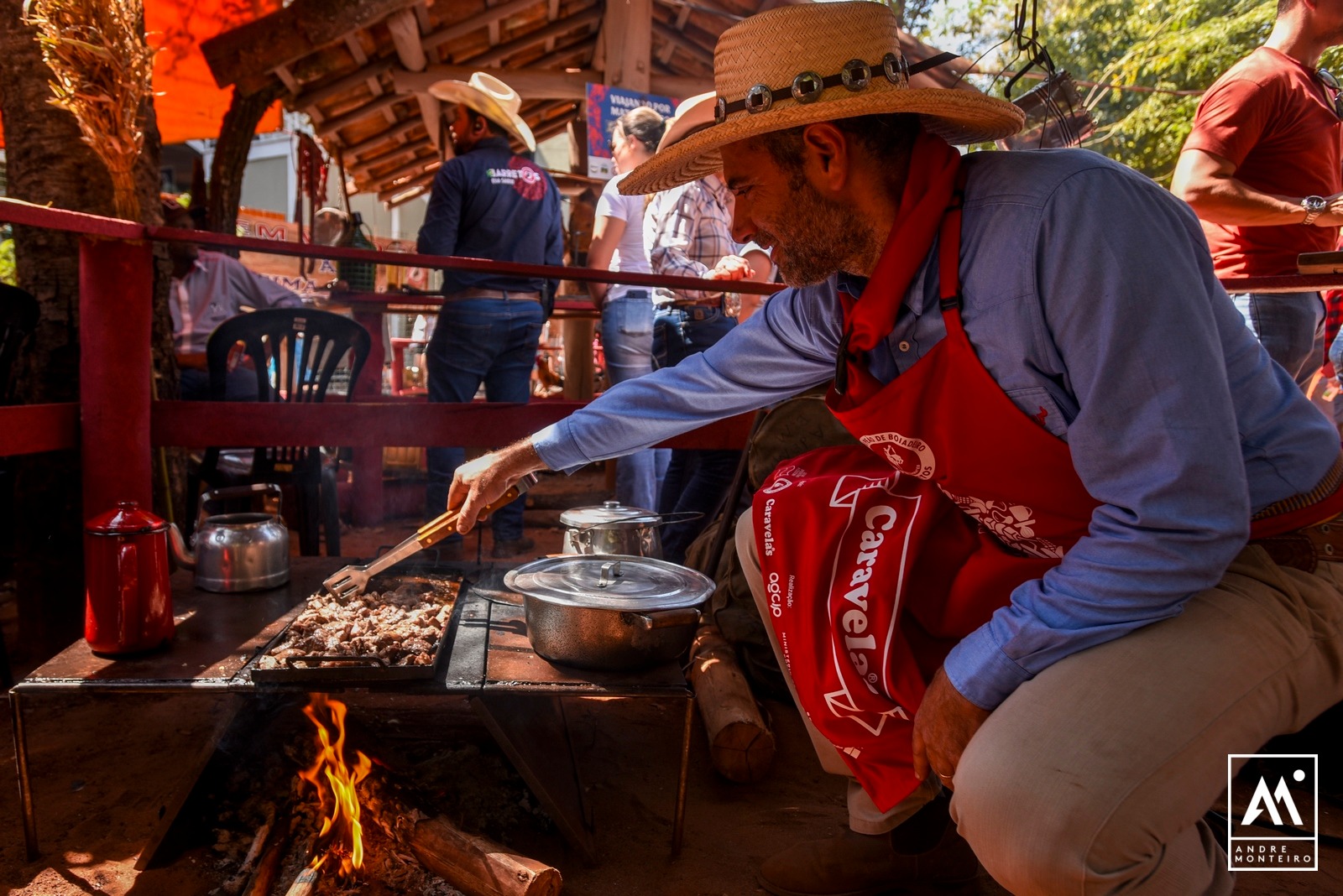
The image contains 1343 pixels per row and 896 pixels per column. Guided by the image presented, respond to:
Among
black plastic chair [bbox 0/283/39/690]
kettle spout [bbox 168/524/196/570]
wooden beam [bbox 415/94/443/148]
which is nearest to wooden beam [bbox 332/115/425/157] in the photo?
wooden beam [bbox 415/94/443/148]

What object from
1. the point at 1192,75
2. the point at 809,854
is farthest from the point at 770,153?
the point at 1192,75

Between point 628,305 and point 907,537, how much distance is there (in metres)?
3.01

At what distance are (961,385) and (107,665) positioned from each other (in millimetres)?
2100

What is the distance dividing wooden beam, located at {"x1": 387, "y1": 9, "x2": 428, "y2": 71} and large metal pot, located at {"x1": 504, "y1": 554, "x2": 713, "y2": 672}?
650cm

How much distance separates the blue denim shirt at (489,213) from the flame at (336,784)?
247 cm

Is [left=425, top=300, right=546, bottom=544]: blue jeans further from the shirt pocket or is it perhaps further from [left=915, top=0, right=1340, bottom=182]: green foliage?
[left=915, top=0, right=1340, bottom=182]: green foliage

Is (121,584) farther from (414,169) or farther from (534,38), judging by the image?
(414,169)

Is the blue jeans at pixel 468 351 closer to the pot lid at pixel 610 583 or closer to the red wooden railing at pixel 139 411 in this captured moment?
the red wooden railing at pixel 139 411

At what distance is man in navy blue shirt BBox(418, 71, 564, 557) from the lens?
428 cm

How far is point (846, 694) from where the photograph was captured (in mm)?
1818

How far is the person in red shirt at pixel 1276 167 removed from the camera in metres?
3.09

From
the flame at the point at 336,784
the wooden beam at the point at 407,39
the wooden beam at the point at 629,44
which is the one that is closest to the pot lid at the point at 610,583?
the flame at the point at 336,784

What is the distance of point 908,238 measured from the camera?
1.59m

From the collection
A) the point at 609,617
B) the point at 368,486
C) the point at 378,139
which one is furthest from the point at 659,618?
the point at 378,139
